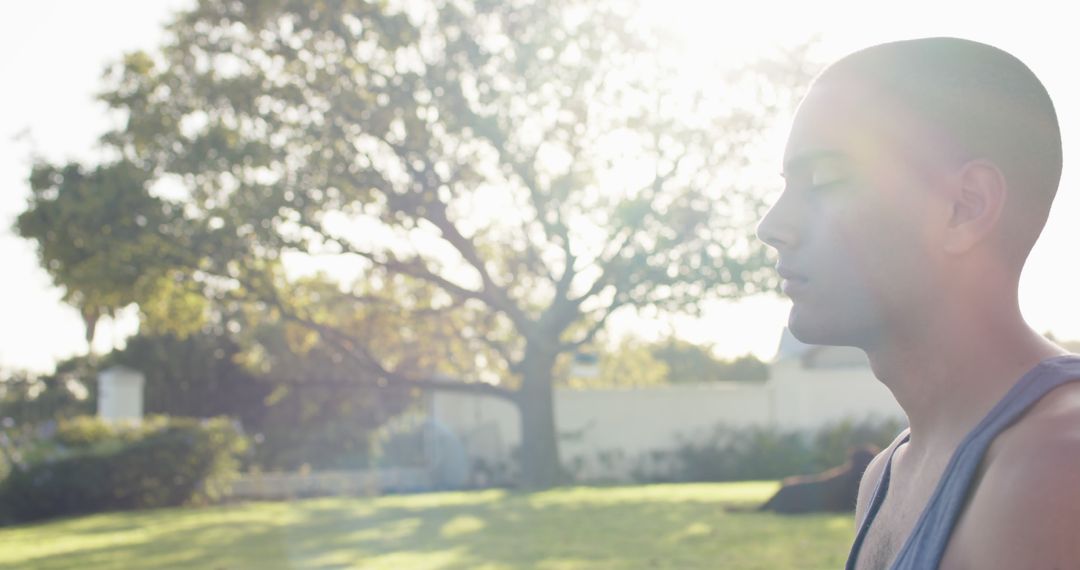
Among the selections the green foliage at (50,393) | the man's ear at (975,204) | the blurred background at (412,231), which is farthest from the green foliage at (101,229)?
the man's ear at (975,204)

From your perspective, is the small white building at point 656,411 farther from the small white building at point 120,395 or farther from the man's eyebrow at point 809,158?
the man's eyebrow at point 809,158

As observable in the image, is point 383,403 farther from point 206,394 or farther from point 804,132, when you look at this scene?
point 804,132

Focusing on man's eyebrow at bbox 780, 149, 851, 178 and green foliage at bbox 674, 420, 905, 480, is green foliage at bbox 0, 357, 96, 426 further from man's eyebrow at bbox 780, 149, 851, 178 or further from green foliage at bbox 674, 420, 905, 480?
man's eyebrow at bbox 780, 149, 851, 178

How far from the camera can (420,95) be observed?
878 inches

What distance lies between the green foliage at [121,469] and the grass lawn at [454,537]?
147 cm

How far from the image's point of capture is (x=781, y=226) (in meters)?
1.43

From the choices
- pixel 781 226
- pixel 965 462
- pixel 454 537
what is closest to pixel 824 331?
pixel 781 226

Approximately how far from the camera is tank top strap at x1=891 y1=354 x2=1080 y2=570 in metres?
1.18

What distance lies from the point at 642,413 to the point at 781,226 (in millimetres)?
28055

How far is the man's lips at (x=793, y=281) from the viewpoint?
1417 millimetres

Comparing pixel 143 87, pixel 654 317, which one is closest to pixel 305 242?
pixel 143 87

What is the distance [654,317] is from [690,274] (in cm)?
148

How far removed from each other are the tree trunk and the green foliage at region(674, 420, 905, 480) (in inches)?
158

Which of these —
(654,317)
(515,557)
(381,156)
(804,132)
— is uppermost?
(381,156)
